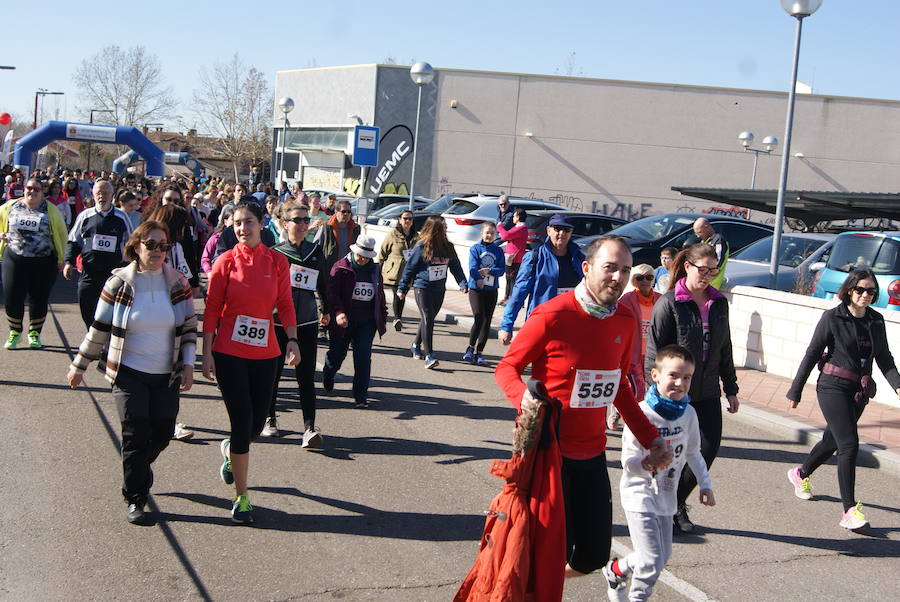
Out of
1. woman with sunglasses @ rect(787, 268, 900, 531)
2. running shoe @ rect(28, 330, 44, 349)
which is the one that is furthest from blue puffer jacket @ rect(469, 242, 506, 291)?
woman with sunglasses @ rect(787, 268, 900, 531)

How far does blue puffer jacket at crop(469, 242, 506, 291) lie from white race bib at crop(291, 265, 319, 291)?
396cm

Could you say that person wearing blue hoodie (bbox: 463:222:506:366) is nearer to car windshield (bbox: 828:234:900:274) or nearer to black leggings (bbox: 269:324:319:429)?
black leggings (bbox: 269:324:319:429)

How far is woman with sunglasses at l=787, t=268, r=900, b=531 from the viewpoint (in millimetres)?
6121

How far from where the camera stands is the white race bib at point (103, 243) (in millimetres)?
9195

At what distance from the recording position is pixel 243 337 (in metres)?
5.47

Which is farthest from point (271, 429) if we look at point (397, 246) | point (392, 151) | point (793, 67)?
point (392, 151)

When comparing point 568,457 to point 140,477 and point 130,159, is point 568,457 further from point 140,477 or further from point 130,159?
point 130,159

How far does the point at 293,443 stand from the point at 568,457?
12.3ft

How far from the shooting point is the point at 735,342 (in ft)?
39.4

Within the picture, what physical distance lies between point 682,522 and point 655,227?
37.4ft

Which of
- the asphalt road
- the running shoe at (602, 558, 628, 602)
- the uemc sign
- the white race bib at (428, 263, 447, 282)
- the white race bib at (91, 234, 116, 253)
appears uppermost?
the uemc sign

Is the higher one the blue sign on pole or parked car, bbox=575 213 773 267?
the blue sign on pole

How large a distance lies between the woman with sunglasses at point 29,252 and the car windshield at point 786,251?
10.4 m

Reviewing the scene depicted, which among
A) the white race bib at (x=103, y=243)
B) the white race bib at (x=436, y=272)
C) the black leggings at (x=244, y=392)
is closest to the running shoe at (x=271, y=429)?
the black leggings at (x=244, y=392)
